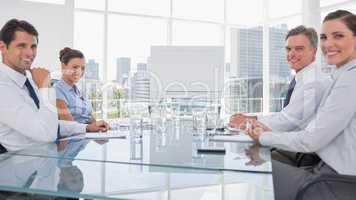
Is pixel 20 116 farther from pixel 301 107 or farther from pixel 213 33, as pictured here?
pixel 213 33

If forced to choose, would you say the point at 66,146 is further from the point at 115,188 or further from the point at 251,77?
the point at 251,77

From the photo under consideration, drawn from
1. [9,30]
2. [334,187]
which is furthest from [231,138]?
[9,30]

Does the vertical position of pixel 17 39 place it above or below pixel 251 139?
above

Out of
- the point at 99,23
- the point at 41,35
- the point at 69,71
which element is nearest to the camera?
the point at 69,71

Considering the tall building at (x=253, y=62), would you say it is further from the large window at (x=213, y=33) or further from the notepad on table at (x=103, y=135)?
the notepad on table at (x=103, y=135)

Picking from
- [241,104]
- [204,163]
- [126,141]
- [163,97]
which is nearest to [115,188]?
[204,163]

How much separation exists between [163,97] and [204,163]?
126cm

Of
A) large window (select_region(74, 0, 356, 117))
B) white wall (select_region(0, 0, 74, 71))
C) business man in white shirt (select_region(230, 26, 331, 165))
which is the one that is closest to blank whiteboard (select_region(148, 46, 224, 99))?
business man in white shirt (select_region(230, 26, 331, 165))

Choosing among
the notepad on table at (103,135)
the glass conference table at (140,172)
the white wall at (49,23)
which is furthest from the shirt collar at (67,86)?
the white wall at (49,23)

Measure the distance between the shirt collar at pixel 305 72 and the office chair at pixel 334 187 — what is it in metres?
1.18

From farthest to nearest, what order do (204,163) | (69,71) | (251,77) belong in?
(251,77), (69,71), (204,163)

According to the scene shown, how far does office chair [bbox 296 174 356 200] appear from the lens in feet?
2.88

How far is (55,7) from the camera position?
17.9ft

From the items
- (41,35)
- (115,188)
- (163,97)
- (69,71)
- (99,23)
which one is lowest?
(115,188)
